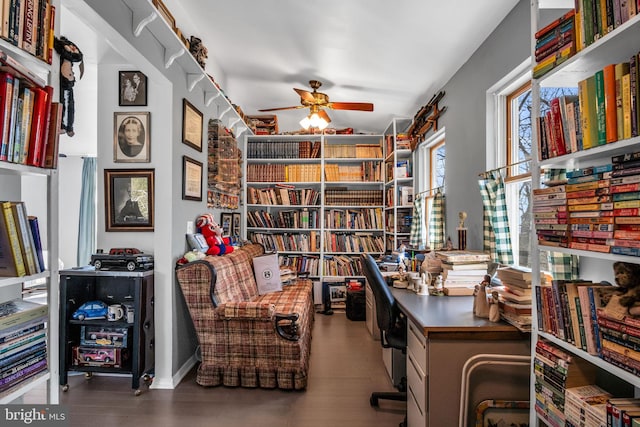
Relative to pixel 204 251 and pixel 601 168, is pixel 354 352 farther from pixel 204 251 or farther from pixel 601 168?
pixel 601 168

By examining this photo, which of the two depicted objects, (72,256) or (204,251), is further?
(72,256)

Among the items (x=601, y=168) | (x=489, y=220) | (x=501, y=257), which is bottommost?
(x=501, y=257)

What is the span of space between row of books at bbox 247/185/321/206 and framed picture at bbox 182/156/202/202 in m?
1.81

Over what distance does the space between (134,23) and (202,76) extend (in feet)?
2.62

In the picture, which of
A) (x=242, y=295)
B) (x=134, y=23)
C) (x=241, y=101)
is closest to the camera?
(x=134, y=23)

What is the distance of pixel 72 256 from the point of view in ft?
19.4

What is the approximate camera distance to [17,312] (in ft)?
3.60

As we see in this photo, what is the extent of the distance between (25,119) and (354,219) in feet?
13.5

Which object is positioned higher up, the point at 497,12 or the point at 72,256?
the point at 497,12

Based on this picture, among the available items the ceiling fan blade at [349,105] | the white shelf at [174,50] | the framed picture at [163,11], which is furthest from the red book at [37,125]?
the ceiling fan blade at [349,105]

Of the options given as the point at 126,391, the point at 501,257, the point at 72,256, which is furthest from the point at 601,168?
the point at 72,256

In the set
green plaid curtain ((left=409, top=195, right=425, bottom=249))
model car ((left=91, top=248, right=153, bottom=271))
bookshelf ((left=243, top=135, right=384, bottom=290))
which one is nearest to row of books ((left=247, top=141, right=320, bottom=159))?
bookshelf ((left=243, top=135, right=384, bottom=290))

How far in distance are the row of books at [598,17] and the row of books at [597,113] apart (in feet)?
0.41

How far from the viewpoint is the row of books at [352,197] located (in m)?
4.87
